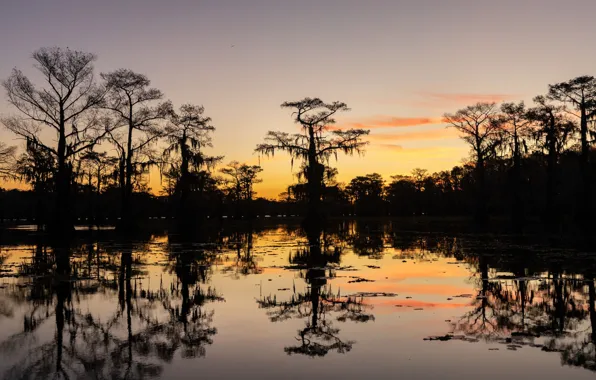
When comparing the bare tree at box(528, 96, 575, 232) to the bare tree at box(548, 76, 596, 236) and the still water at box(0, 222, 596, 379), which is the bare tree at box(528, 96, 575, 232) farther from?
the still water at box(0, 222, 596, 379)

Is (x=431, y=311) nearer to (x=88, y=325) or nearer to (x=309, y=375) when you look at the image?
(x=309, y=375)

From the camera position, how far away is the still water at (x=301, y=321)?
5566 millimetres

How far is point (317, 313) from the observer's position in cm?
844

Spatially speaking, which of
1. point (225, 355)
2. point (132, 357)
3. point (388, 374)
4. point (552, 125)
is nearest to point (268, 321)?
point (225, 355)

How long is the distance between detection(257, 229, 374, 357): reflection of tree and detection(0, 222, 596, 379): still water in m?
0.04

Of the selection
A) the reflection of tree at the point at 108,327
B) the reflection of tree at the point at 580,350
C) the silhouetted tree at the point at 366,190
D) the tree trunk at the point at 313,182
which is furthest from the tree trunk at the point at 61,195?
the silhouetted tree at the point at 366,190

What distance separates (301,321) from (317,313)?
61 cm

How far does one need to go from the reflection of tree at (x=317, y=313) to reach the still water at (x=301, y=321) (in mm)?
37

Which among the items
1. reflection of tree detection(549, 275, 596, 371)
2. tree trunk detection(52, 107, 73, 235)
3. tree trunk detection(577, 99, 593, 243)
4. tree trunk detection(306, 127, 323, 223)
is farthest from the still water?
tree trunk detection(306, 127, 323, 223)

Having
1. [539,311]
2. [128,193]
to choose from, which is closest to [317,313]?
[539,311]

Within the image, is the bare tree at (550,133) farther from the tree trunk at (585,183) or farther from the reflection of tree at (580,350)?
the reflection of tree at (580,350)

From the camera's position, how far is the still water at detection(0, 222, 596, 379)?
5.57 metres

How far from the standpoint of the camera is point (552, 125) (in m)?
42.2

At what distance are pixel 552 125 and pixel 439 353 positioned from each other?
137 feet
